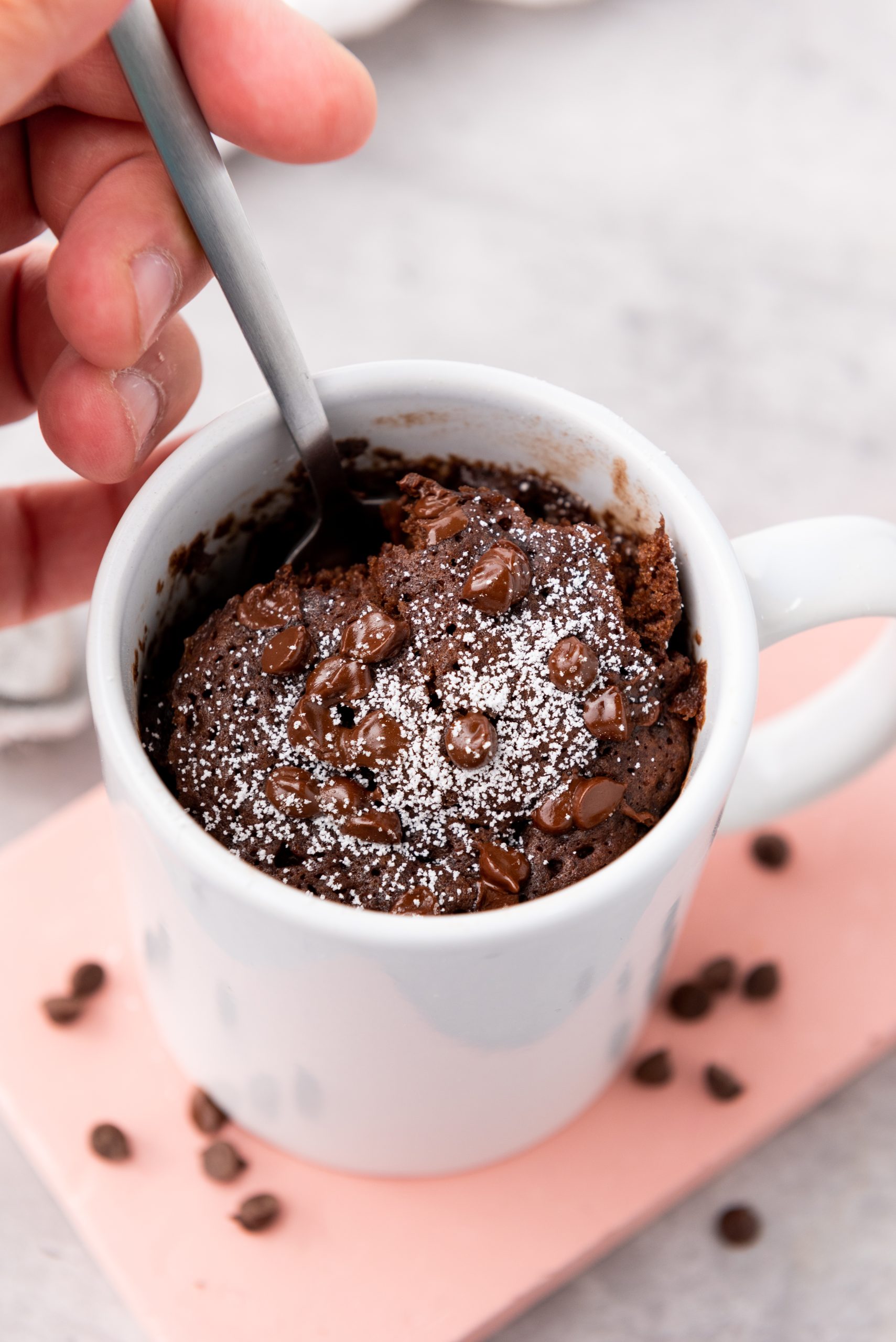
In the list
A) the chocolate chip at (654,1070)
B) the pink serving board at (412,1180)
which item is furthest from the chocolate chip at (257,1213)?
the chocolate chip at (654,1070)

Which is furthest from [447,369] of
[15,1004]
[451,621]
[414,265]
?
[414,265]

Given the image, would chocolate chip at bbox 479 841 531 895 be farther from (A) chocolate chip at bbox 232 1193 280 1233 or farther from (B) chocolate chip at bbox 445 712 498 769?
(A) chocolate chip at bbox 232 1193 280 1233

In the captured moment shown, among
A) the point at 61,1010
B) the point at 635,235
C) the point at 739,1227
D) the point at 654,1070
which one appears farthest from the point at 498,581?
the point at 635,235

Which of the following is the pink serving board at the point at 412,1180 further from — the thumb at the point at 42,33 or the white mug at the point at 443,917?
the thumb at the point at 42,33

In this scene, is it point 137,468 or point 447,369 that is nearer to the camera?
point 447,369

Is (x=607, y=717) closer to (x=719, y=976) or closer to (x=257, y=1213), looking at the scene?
(x=719, y=976)

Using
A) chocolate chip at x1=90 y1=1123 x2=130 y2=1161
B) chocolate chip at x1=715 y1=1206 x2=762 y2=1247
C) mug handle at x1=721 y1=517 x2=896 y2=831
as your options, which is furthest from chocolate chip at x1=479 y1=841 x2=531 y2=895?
chocolate chip at x1=715 y1=1206 x2=762 y2=1247

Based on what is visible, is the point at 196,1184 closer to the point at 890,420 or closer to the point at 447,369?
the point at 447,369

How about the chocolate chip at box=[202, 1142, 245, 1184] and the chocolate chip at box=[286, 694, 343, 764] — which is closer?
the chocolate chip at box=[286, 694, 343, 764]
